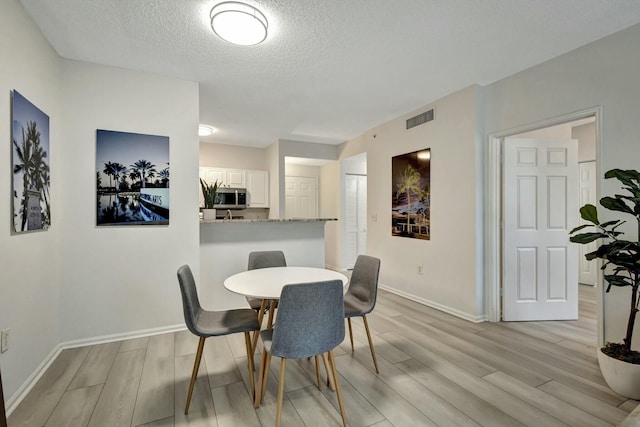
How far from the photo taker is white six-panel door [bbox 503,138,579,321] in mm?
3273

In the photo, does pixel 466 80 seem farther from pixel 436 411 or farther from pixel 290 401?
pixel 290 401

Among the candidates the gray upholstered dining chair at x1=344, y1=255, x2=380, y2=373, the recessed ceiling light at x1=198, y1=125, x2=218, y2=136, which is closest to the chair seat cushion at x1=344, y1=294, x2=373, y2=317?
the gray upholstered dining chair at x1=344, y1=255, x2=380, y2=373

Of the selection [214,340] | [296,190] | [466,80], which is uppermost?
[466,80]

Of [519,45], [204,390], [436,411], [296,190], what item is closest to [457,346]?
[436,411]

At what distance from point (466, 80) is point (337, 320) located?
288 centimetres

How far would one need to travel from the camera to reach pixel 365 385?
206cm

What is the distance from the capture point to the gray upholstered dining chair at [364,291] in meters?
2.26

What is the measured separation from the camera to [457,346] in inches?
105

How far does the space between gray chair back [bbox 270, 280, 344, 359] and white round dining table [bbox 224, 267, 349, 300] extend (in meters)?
0.19

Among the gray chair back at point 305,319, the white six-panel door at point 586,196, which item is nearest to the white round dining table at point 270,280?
the gray chair back at point 305,319

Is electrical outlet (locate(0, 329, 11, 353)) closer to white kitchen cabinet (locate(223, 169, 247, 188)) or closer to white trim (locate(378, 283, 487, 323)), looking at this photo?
white trim (locate(378, 283, 487, 323))

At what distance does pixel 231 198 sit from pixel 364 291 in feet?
→ 12.7

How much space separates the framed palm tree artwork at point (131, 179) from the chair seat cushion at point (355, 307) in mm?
1946

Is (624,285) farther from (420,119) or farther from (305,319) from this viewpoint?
(420,119)
